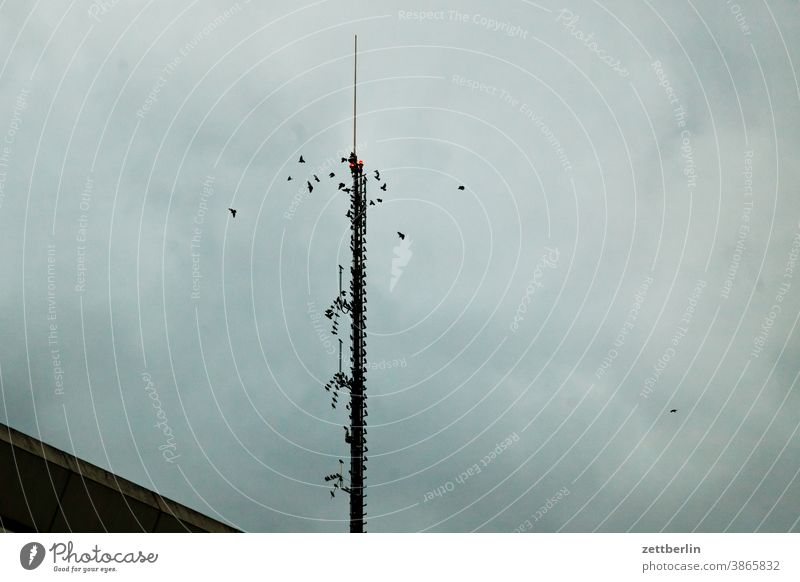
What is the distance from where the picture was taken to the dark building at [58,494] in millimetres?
18844

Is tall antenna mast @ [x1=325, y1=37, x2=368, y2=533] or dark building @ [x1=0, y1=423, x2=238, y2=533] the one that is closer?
dark building @ [x1=0, y1=423, x2=238, y2=533]

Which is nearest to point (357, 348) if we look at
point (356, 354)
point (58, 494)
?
point (356, 354)

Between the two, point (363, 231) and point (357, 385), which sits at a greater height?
point (363, 231)

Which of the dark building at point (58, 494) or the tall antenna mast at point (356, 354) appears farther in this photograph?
the tall antenna mast at point (356, 354)

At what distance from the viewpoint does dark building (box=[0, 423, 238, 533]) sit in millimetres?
18844

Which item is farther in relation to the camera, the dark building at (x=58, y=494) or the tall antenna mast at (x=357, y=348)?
the tall antenna mast at (x=357, y=348)

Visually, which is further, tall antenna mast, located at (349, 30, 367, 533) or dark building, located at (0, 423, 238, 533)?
tall antenna mast, located at (349, 30, 367, 533)

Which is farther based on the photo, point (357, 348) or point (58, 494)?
point (357, 348)

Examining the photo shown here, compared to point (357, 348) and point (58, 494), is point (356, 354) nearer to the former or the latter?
point (357, 348)

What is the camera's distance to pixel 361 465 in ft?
125

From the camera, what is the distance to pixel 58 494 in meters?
19.5
